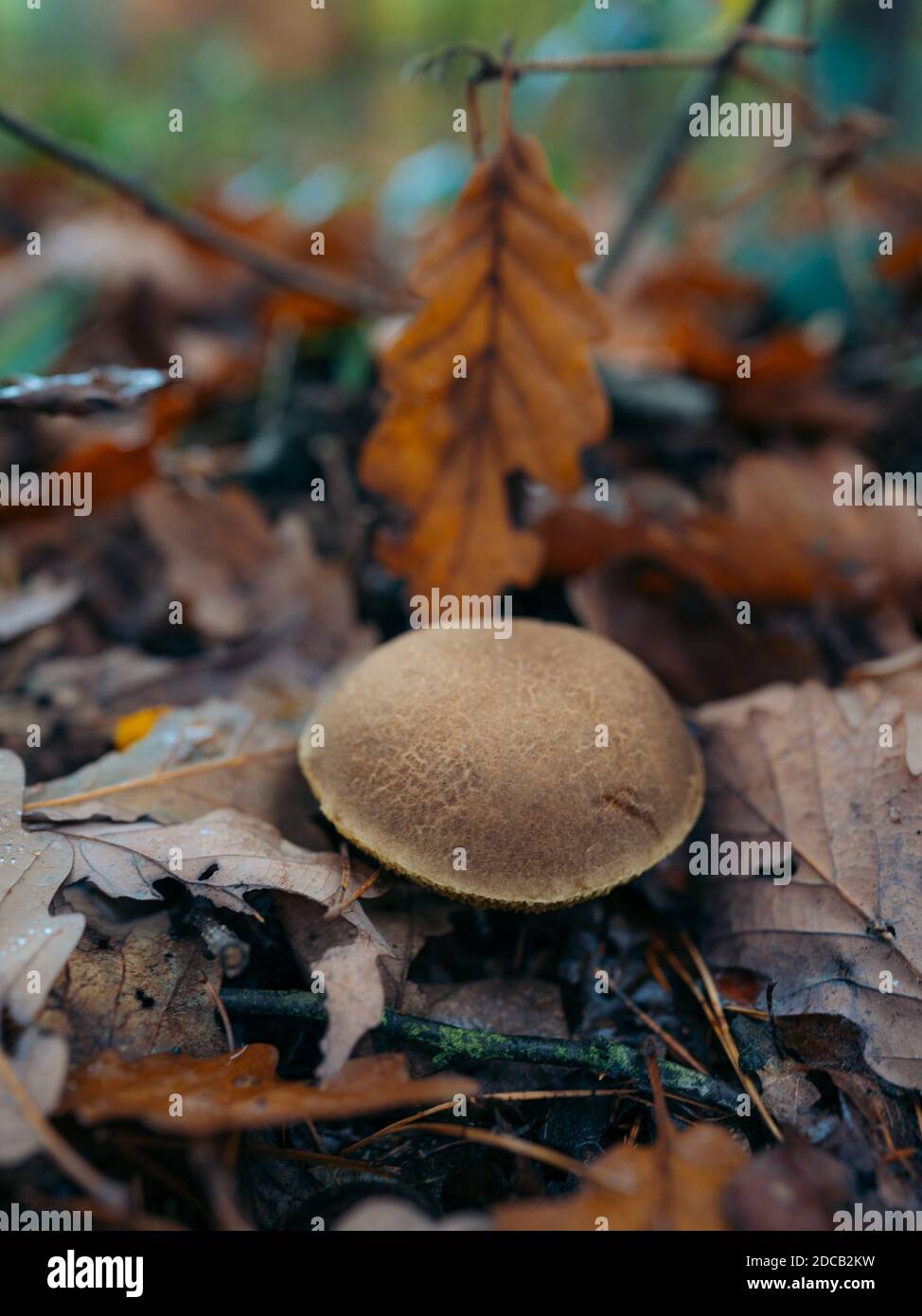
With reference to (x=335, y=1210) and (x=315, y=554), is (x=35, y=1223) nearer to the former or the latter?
(x=335, y=1210)

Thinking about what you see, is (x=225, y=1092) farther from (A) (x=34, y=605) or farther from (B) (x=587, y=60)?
(B) (x=587, y=60)

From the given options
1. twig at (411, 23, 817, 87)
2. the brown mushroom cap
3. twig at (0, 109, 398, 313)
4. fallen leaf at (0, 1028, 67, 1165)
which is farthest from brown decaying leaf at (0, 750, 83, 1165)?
twig at (411, 23, 817, 87)

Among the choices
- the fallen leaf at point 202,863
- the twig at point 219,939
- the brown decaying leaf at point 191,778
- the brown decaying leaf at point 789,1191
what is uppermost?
the brown decaying leaf at point 191,778

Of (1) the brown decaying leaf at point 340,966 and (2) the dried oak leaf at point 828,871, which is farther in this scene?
(2) the dried oak leaf at point 828,871

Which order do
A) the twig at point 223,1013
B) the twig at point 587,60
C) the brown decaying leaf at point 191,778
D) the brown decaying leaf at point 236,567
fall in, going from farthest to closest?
the brown decaying leaf at point 236,567 < the twig at point 587,60 < the brown decaying leaf at point 191,778 < the twig at point 223,1013

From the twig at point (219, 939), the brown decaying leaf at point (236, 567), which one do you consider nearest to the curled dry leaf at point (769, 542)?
the brown decaying leaf at point (236, 567)

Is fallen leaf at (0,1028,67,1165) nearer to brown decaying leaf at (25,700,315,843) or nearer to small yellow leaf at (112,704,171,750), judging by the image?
brown decaying leaf at (25,700,315,843)

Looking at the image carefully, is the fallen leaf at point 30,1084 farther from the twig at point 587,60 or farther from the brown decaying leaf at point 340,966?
the twig at point 587,60
